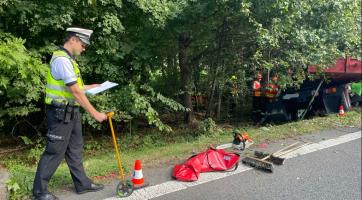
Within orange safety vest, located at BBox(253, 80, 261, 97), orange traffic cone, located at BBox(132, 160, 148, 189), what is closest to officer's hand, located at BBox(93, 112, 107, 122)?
orange traffic cone, located at BBox(132, 160, 148, 189)

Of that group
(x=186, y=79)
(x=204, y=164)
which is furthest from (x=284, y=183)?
(x=186, y=79)

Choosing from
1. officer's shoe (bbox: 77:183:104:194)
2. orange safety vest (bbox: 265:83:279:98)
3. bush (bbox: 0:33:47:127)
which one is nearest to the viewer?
officer's shoe (bbox: 77:183:104:194)

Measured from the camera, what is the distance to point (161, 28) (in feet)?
20.2

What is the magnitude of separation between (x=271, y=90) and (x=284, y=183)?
4.73 metres

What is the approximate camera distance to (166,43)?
22.1 feet

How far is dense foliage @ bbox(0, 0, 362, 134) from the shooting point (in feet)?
17.9

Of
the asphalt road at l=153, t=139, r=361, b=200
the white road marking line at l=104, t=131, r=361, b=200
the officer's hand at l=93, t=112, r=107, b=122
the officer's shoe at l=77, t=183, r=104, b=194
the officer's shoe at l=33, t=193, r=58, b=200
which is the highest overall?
the officer's hand at l=93, t=112, r=107, b=122

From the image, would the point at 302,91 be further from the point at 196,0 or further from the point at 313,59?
the point at 196,0

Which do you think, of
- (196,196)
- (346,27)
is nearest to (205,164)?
(196,196)

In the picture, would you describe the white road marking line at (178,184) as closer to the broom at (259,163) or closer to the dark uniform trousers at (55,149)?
the broom at (259,163)

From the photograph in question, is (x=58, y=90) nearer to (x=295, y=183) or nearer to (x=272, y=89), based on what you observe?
(x=295, y=183)

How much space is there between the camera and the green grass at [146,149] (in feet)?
15.0

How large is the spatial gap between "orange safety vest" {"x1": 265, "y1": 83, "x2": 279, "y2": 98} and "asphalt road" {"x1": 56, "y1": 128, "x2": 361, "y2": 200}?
128 inches

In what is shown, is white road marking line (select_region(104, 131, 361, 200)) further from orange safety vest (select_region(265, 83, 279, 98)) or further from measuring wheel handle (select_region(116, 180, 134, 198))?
orange safety vest (select_region(265, 83, 279, 98))
